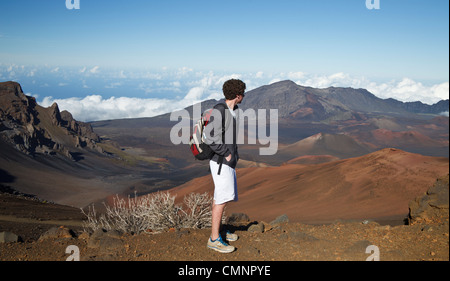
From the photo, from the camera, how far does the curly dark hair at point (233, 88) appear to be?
365cm

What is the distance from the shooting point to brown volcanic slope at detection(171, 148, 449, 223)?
332 inches

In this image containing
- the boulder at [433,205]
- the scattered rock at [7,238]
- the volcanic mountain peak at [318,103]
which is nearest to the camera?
the boulder at [433,205]

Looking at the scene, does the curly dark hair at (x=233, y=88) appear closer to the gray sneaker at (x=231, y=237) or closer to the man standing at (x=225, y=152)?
the man standing at (x=225, y=152)

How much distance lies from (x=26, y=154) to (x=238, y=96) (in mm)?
36215

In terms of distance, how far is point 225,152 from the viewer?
353 cm

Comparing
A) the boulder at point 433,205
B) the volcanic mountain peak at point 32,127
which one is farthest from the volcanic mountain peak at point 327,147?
the boulder at point 433,205

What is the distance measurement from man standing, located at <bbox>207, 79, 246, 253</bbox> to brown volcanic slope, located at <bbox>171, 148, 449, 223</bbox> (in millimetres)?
4738

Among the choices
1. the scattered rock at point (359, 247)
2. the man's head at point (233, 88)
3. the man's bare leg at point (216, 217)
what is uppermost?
the man's head at point (233, 88)

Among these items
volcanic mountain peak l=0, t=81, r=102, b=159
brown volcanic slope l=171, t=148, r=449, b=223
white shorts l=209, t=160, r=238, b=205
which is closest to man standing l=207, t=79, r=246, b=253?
white shorts l=209, t=160, r=238, b=205

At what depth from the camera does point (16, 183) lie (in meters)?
26.6

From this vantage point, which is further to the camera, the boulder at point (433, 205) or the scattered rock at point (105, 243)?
the boulder at point (433, 205)

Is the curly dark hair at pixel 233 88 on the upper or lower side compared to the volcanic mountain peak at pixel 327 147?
upper

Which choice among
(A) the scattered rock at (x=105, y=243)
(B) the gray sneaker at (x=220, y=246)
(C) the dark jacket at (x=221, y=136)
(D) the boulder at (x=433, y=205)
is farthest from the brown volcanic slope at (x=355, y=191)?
(A) the scattered rock at (x=105, y=243)

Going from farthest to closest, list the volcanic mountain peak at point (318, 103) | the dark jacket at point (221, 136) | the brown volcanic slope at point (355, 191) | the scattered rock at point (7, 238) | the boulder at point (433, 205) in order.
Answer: the volcanic mountain peak at point (318, 103), the brown volcanic slope at point (355, 191), the scattered rock at point (7, 238), the boulder at point (433, 205), the dark jacket at point (221, 136)
